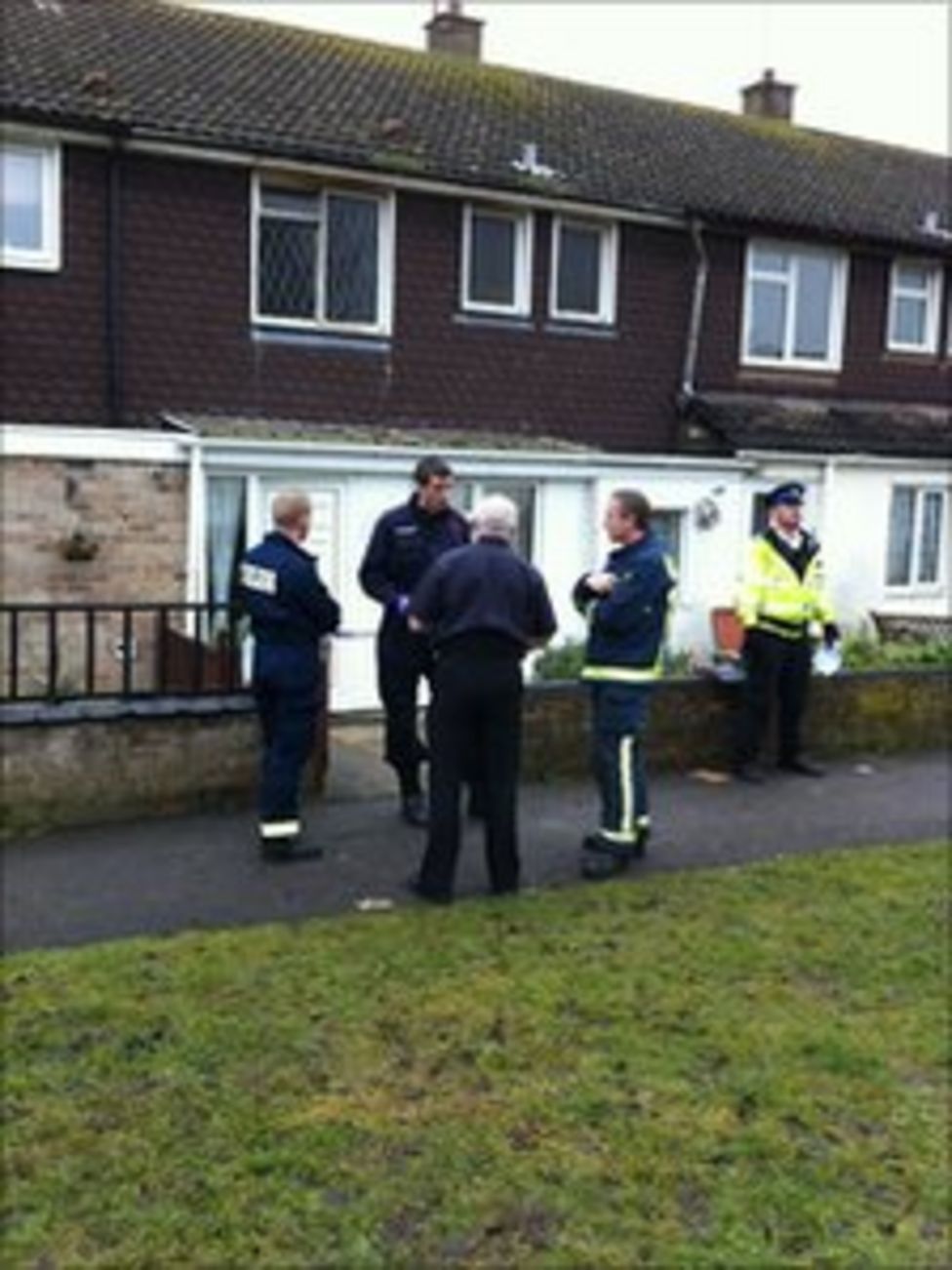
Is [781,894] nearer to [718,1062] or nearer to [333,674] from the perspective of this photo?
[718,1062]

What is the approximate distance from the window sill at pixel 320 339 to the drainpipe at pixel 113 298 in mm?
1367

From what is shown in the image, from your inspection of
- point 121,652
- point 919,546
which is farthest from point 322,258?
point 919,546

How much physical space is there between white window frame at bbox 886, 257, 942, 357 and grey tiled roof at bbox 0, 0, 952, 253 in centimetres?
46

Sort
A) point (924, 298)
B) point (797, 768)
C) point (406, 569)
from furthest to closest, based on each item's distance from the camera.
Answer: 1. point (924, 298)
2. point (797, 768)
3. point (406, 569)

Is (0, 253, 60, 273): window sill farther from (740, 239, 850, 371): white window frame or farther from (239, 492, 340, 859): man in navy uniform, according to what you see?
(740, 239, 850, 371): white window frame

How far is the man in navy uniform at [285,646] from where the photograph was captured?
22.4 ft

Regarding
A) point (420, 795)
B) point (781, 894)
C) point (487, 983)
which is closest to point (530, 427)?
point (420, 795)

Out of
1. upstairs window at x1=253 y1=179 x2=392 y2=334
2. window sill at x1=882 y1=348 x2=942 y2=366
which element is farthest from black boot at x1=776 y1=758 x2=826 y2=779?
window sill at x1=882 y1=348 x2=942 y2=366

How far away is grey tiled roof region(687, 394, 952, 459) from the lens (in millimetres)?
16906

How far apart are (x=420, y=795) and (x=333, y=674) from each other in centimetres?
485

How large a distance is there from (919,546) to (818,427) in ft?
7.42

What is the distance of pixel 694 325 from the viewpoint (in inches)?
686

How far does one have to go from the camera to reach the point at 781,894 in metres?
6.80

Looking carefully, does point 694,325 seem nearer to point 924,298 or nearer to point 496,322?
point 496,322
